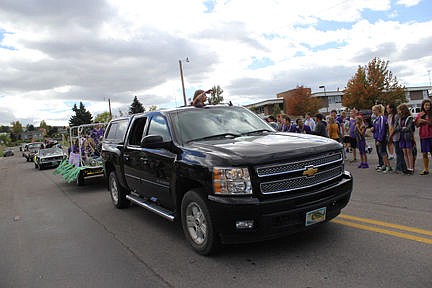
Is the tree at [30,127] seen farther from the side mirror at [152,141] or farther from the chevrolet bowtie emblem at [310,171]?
the chevrolet bowtie emblem at [310,171]

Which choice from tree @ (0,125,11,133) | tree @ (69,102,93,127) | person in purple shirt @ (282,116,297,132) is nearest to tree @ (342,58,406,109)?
person in purple shirt @ (282,116,297,132)

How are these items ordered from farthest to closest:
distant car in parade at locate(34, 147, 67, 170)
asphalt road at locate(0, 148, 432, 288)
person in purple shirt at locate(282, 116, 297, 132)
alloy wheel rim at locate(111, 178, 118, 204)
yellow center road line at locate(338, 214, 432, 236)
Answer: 1. distant car in parade at locate(34, 147, 67, 170)
2. person in purple shirt at locate(282, 116, 297, 132)
3. alloy wheel rim at locate(111, 178, 118, 204)
4. yellow center road line at locate(338, 214, 432, 236)
5. asphalt road at locate(0, 148, 432, 288)

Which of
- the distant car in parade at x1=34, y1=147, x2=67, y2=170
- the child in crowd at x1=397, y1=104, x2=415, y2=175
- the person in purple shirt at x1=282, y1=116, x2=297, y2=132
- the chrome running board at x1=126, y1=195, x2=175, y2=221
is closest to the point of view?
the chrome running board at x1=126, y1=195, x2=175, y2=221

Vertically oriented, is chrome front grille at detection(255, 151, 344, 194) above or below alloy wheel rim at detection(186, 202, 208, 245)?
above

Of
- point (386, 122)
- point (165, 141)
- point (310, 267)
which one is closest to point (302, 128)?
point (386, 122)

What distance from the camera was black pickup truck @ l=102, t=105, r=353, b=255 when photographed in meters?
3.66

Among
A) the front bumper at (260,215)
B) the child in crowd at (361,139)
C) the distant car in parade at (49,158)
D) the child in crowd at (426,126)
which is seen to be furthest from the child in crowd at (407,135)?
Result: the distant car in parade at (49,158)

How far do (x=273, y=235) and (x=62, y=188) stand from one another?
32.8 ft

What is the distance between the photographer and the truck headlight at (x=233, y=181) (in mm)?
3662

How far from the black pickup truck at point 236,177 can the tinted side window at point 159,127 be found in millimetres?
19

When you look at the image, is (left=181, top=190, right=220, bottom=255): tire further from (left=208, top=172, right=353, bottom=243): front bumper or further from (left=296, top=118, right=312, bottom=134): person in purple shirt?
(left=296, top=118, right=312, bottom=134): person in purple shirt

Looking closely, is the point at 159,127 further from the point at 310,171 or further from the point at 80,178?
the point at 80,178

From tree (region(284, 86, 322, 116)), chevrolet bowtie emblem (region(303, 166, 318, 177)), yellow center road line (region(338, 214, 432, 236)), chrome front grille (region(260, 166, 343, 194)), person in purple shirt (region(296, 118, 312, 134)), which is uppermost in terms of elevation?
tree (region(284, 86, 322, 116))

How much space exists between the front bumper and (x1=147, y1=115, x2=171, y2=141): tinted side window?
1551 millimetres
